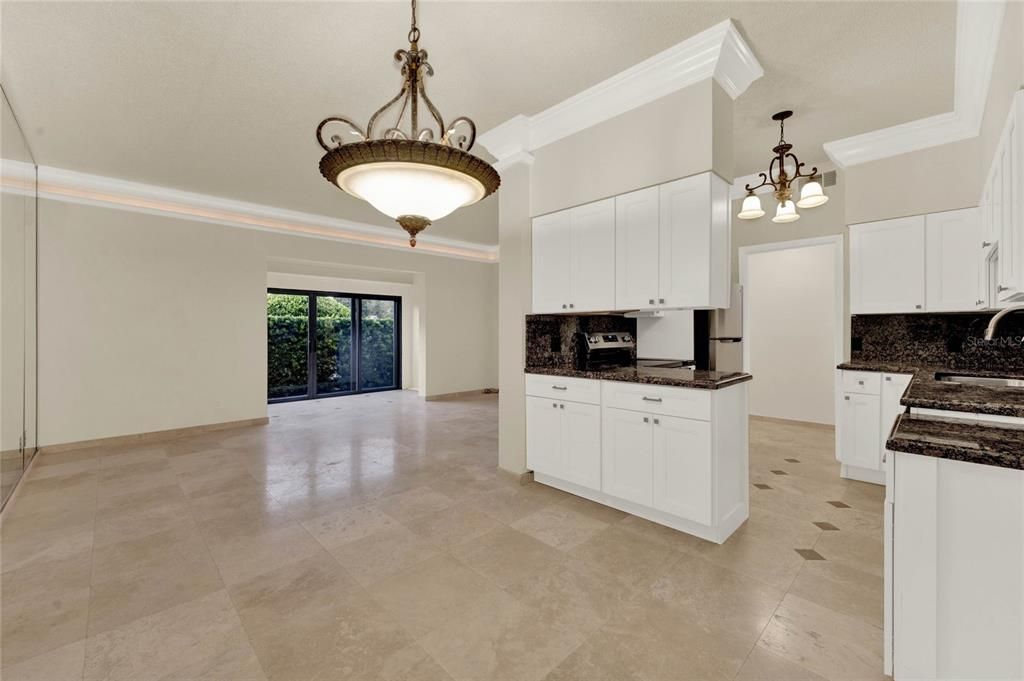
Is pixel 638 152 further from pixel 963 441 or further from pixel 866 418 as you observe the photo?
pixel 866 418

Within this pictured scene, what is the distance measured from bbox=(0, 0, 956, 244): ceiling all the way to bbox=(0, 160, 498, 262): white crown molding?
0.80 m

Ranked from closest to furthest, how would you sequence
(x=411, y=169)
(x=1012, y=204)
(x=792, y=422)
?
(x=411, y=169) < (x=1012, y=204) < (x=792, y=422)

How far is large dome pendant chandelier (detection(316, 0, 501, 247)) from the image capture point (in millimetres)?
1525

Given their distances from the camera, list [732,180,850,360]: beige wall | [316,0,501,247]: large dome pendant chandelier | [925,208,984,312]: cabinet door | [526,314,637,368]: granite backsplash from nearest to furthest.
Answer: [316,0,501,247]: large dome pendant chandelier → [925,208,984,312]: cabinet door → [526,314,637,368]: granite backsplash → [732,180,850,360]: beige wall

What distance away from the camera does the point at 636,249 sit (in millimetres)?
2914

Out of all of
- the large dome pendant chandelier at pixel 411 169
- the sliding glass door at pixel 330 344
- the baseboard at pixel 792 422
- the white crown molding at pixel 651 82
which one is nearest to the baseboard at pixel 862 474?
the baseboard at pixel 792 422

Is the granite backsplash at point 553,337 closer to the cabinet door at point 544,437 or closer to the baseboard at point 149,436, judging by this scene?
the cabinet door at point 544,437

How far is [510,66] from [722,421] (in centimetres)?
255

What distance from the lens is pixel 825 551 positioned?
2.39 metres

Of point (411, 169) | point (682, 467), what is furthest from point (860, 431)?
point (411, 169)

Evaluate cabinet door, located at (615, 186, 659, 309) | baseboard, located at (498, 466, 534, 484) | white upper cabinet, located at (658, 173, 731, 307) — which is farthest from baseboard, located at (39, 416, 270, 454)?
white upper cabinet, located at (658, 173, 731, 307)

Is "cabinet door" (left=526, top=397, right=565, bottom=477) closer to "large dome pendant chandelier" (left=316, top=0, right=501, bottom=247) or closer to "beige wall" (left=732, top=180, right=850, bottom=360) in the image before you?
"large dome pendant chandelier" (left=316, top=0, right=501, bottom=247)

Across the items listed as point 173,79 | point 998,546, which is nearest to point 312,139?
point 173,79

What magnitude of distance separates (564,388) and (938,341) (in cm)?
319
